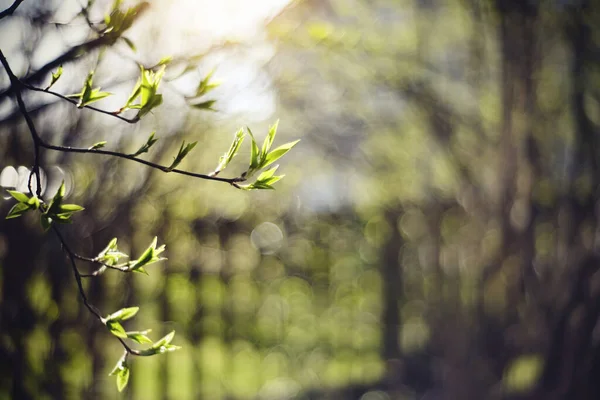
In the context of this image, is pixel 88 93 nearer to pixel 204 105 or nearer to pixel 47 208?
pixel 47 208

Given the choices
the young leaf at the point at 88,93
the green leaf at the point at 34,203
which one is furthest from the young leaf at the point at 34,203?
the young leaf at the point at 88,93

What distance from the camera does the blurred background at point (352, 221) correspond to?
3.05 meters

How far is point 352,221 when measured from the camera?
5.22m

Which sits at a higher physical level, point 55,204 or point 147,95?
point 147,95

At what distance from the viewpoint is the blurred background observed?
3047 mm

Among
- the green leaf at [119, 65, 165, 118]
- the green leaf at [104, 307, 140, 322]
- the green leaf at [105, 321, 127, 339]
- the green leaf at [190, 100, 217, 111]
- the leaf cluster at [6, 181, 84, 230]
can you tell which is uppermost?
the green leaf at [190, 100, 217, 111]

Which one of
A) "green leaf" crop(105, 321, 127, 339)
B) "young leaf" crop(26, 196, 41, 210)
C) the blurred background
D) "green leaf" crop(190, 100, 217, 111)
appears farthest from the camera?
the blurred background

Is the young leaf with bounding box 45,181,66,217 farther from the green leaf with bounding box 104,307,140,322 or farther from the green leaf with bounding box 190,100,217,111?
the green leaf with bounding box 190,100,217,111

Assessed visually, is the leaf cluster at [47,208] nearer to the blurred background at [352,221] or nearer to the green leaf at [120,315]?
the green leaf at [120,315]

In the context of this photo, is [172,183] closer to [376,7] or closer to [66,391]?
[66,391]

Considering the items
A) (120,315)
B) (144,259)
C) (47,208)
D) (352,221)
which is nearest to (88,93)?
(47,208)

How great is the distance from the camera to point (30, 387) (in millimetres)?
3264

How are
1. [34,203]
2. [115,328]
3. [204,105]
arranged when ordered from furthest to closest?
1. [204,105]
2. [115,328]
3. [34,203]

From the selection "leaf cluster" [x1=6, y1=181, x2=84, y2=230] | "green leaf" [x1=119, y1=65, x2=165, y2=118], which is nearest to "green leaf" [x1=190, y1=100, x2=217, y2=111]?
"green leaf" [x1=119, y1=65, x2=165, y2=118]
